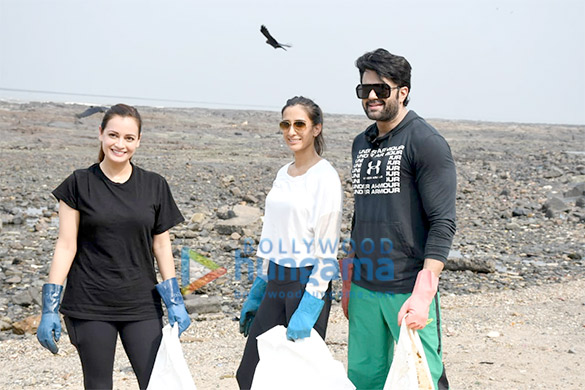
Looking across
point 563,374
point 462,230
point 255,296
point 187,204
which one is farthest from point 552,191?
point 255,296

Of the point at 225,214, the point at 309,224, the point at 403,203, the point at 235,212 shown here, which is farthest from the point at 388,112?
the point at 225,214

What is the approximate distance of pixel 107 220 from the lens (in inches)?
126

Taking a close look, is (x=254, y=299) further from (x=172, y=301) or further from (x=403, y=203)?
(x=403, y=203)

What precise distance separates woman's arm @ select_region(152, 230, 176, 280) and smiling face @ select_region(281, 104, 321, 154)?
79 cm

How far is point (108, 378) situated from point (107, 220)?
74 cm

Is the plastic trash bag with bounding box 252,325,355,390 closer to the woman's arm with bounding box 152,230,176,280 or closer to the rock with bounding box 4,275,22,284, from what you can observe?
the woman's arm with bounding box 152,230,176,280

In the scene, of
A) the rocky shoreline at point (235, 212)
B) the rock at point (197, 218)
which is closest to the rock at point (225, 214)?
the rocky shoreline at point (235, 212)

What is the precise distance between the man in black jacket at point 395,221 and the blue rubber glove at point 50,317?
4.67ft

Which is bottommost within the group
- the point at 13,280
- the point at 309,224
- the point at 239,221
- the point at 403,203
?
the point at 13,280

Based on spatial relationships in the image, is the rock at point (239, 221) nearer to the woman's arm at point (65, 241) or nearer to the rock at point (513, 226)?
the rock at point (513, 226)

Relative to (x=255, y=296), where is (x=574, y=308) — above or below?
below

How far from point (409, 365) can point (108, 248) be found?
1.46 meters

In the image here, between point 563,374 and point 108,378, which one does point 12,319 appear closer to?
point 108,378

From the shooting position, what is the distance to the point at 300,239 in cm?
343
